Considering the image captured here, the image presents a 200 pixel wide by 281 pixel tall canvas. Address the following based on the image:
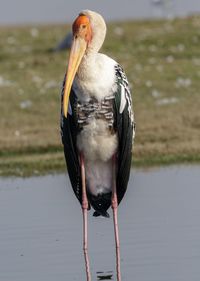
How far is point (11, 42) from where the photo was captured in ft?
111

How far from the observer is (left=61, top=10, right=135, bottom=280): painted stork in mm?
9227

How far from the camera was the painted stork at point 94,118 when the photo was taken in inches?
363

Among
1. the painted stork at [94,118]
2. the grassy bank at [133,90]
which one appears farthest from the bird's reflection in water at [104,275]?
the grassy bank at [133,90]

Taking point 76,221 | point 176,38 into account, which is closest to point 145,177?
point 76,221

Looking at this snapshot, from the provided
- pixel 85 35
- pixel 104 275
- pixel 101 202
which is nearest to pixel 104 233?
pixel 101 202

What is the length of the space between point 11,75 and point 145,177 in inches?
527

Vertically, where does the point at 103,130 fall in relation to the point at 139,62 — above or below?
above

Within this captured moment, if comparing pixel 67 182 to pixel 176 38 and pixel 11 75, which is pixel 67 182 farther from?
pixel 176 38

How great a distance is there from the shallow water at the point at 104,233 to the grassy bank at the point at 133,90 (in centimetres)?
197

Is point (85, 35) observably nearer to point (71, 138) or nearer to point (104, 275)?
point (71, 138)

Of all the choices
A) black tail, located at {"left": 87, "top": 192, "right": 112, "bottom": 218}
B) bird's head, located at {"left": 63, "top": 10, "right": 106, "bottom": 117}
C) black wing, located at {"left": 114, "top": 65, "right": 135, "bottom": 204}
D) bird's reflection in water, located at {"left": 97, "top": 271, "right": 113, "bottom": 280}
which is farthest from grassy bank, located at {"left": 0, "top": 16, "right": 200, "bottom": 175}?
bird's reflection in water, located at {"left": 97, "top": 271, "right": 113, "bottom": 280}

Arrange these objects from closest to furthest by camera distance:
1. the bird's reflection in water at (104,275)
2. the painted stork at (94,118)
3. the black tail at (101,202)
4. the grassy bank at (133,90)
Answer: the bird's reflection in water at (104,275), the painted stork at (94,118), the black tail at (101,202), the grassy bank at (133,90)

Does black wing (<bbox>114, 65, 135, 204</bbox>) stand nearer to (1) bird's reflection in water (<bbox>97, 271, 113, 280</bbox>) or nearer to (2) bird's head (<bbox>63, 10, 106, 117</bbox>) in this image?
(2) bird's head (<bbox>63, 10, 106, 117</bbox>)

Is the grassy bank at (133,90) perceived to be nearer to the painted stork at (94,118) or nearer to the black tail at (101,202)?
the black tail at (101,202)
